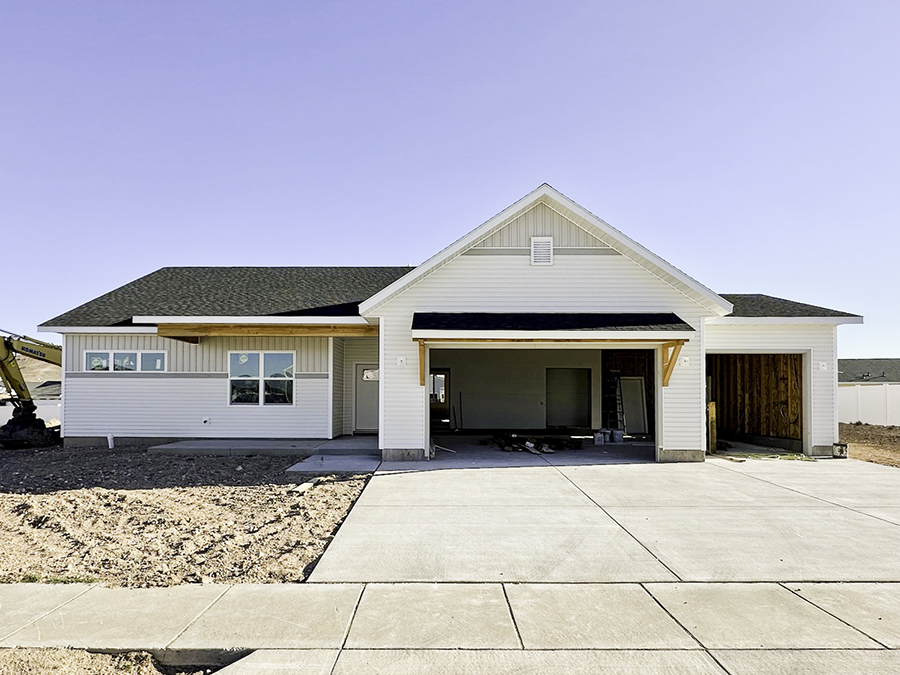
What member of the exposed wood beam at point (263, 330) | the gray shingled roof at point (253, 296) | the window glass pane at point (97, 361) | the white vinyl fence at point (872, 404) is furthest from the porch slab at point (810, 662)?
the white vinyl fence at point (872, 404)

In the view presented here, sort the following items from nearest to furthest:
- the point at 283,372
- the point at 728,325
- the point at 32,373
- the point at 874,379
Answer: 1. the point at 728,325
2. the point at 283,372
3. the point at 874,379
4. the point at 32,373

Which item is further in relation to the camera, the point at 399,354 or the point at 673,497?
the point at 399,354

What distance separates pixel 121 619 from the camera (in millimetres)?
4383

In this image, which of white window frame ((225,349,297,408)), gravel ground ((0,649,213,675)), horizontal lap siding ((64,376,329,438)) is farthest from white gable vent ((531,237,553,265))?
gravel ground ((0,649,213,675))

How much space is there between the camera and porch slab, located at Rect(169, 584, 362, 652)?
13.2 feet

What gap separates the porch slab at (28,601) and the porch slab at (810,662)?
188 inches

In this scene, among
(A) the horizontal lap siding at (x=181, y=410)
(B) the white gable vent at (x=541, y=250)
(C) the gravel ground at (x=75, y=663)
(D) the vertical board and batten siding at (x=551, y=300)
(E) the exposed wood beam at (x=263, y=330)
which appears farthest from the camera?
(A) the horizontal lap siding at (x=181, y=410)

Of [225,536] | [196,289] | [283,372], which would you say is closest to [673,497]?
[225,536]

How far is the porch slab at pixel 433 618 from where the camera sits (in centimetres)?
405

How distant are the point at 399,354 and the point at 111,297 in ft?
30.8

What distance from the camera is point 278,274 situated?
1838 centimetres

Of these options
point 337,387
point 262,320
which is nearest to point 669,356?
point 337,387

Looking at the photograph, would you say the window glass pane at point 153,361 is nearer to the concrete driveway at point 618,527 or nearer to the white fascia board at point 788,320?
the concrete driveway at point 618,527

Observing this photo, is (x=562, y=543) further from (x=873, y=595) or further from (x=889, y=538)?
(x=889, y=538)
